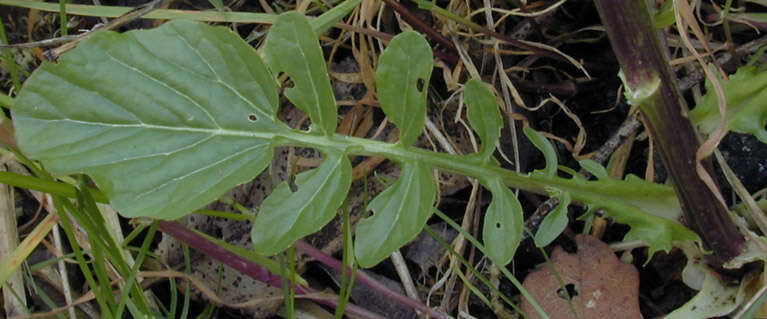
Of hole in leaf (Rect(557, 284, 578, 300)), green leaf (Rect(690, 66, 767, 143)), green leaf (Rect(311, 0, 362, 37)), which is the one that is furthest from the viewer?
hole in leaf (Rect(557, 284, 578, 300))

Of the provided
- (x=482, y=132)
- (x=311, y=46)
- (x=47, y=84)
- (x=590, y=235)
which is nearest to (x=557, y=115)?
(x=590, y=235)

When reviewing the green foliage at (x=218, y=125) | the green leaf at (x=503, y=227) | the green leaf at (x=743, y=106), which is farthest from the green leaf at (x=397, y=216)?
the green leaf at (x=743, y=106)

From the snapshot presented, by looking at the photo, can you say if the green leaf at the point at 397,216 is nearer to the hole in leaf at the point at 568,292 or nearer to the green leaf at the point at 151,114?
the green leaf at the point at 151,114

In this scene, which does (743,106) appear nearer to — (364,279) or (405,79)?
→ (405,79)

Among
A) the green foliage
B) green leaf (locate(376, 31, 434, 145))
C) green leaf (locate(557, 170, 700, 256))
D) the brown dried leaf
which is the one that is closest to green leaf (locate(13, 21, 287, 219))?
the green foliage

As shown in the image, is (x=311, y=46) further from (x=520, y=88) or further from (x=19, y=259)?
(x=19, y=259)

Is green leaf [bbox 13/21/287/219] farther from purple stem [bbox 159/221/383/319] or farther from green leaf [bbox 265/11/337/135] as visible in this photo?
purple stem [bbox 159/221/383/319]

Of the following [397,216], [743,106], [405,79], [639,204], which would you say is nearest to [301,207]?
[397,216]
